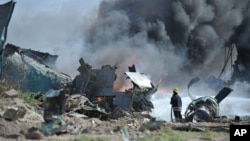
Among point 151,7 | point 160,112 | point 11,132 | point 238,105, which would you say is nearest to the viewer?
point 11,132

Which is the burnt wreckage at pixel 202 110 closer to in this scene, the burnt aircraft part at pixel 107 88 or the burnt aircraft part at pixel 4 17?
the burnt aircraft part at pixel 107 88

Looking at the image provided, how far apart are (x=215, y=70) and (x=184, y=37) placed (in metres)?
6.06

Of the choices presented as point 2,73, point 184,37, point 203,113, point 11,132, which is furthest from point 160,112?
point 184,37

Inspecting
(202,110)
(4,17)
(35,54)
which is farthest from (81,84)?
(202,110)

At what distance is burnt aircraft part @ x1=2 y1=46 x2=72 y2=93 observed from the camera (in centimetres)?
1791

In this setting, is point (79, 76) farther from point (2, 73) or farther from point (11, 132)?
point (11, 132)

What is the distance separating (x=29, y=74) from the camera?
18.8 meters

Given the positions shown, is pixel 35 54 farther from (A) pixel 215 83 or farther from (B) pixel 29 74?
(A) pixel 215 83

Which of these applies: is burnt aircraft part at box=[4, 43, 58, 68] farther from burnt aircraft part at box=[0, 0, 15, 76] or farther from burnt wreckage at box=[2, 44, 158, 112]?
burnt aircraft part at box=[0, 0, 15, 76]

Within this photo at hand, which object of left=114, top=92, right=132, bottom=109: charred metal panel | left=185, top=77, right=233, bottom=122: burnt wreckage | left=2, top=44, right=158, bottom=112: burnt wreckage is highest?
left=2, top=44, right=158, bottom=112: burnt wreckage

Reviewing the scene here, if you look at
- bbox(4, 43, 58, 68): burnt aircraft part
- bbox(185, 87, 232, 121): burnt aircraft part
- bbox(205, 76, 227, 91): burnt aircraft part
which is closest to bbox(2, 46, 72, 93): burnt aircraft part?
bbox(4, 43, 58, 68): burnt aircraft part

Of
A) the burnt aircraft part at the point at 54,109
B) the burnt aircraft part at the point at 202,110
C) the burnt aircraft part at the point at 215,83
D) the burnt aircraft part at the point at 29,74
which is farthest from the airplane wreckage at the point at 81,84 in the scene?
the burnt aircraft part at the point at 215,83

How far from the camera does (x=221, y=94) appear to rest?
65.8ft

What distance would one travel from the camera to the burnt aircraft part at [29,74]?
17906 mm
